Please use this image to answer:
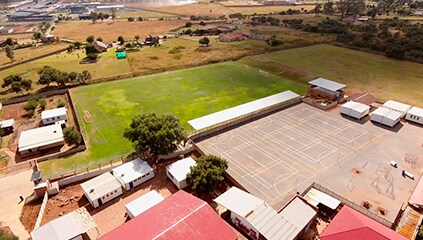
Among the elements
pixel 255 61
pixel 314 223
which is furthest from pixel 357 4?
pixel 314 223

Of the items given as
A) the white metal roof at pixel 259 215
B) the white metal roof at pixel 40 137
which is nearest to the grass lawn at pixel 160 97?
the white metal roof at pixel 40 137

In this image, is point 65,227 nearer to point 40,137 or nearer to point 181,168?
point 181,168

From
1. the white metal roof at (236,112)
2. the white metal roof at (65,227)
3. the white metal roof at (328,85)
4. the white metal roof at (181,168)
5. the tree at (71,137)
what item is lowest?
the tree at (71,137)

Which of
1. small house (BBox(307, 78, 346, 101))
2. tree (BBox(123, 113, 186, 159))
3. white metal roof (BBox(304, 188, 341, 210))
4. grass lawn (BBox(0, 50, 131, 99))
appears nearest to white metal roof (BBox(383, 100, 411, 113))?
small house (BBox(307, 78, 346, 101))

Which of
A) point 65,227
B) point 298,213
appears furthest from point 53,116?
point 298,213

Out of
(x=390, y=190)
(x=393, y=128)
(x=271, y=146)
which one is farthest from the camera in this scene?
(x=393, y=128)

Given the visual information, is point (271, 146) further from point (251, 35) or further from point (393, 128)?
point (251, 35)

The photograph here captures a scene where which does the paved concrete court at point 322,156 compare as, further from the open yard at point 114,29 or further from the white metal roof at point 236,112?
the open yard at point 114,29
